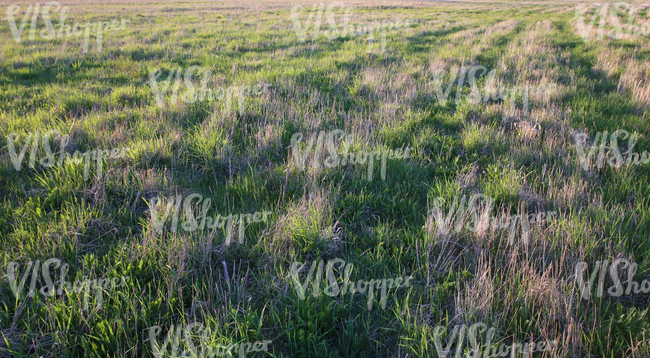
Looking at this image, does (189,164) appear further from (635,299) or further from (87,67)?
(87,67)

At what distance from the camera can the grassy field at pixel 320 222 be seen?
5.86 ft

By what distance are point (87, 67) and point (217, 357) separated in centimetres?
841

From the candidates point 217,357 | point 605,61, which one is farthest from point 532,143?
point 605,61

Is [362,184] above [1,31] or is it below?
below

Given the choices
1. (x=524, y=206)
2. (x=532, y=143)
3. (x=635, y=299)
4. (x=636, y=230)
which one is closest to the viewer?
(x=635, y=299)

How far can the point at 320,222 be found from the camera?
8.52 ft

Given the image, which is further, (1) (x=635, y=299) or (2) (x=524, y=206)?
(2) (x=524, y=206)

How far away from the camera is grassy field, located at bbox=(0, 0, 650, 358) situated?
5.86 ft

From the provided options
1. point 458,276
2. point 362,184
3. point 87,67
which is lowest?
point 458,276

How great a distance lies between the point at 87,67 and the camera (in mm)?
7496

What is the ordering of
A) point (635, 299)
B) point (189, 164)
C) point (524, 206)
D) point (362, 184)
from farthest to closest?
point (189, 164) < point (362, 184) < point (524, 206) < point (635, 299)

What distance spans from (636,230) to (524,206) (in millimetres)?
723

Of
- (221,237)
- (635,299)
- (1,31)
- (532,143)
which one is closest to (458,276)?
(635,299)

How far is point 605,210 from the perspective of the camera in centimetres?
250
